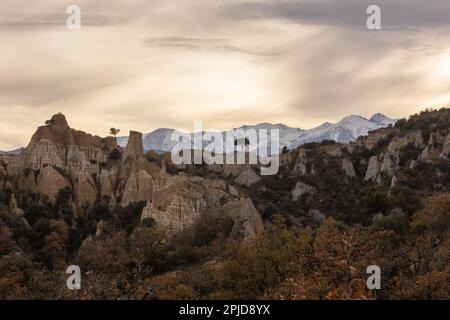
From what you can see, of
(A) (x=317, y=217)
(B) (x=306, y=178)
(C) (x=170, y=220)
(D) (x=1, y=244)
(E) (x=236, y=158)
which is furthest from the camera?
(E) (x=236, y=158)

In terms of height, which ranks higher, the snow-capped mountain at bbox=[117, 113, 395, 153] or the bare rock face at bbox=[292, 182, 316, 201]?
the snow-capped mountain at bbox=[117, 113, 395, 153]

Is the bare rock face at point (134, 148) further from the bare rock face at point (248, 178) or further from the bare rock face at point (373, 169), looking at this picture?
the bare rock face at point (373, 169)

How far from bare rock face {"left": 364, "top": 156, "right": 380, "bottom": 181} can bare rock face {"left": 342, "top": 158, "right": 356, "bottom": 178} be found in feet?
6.67

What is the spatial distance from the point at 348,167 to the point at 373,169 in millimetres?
3972

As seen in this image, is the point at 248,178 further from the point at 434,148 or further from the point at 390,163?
the point at 434,148

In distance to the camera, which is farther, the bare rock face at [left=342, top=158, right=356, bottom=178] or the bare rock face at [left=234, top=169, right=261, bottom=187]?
the bare rock face at [left=342, top=158, right=356, bottom=178]

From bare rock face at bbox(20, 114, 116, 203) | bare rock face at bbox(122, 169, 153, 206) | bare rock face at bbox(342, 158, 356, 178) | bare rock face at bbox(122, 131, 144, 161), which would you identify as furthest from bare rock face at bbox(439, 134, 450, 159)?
bare rock face at bbox(20, 114, 116, 203)

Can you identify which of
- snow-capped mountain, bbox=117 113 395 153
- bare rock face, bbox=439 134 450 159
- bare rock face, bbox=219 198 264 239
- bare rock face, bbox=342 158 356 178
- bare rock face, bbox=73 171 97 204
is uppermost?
snow-capped mountain, bbox=117 113 395 153

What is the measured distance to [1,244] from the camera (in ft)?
141

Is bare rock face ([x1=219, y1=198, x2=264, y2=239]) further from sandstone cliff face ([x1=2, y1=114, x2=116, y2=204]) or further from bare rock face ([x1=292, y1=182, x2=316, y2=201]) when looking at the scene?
bare rock face ([x1=292, y1=182, x2=316, y2=201])

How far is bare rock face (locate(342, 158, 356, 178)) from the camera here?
8031 centimetres
